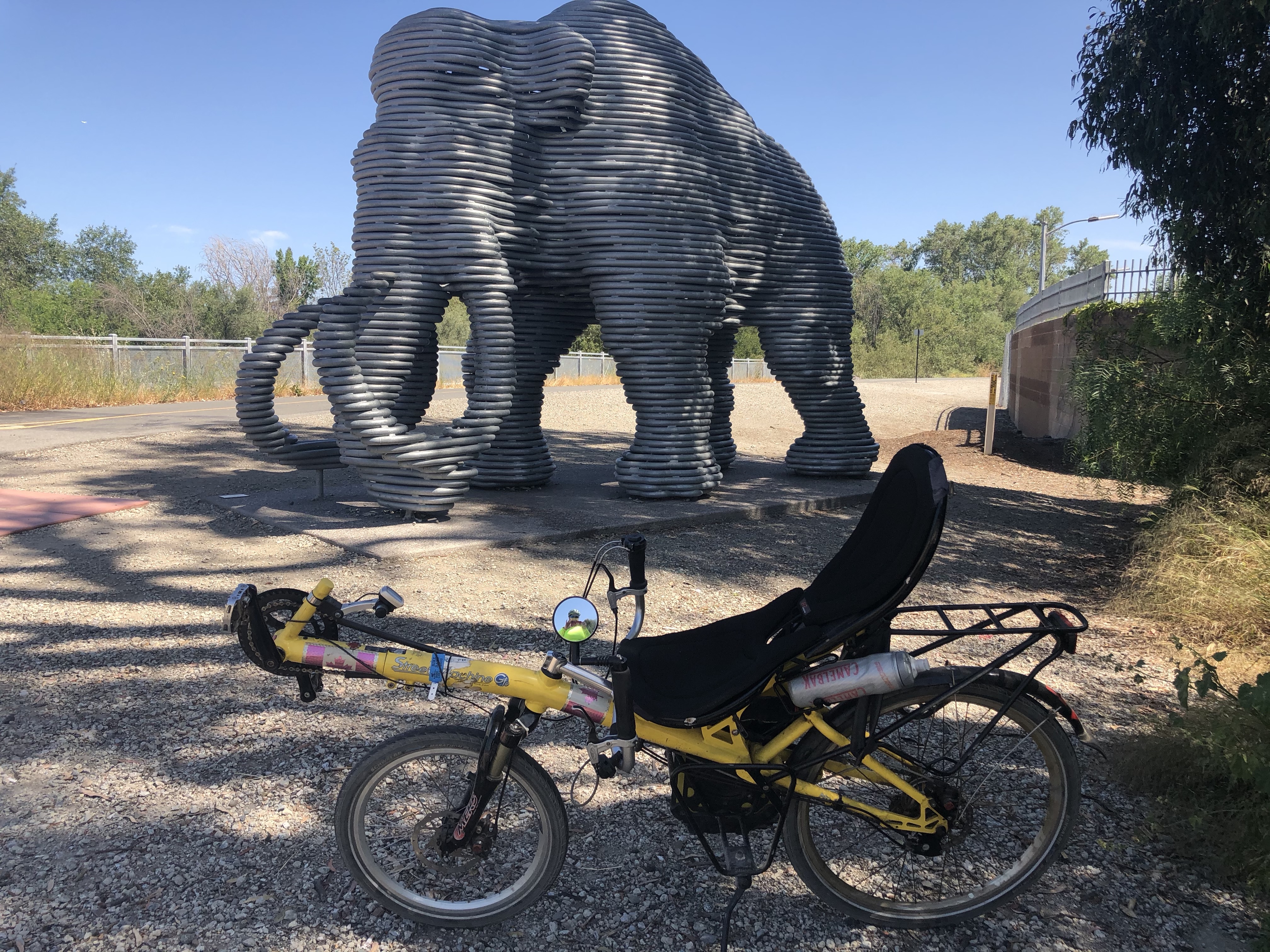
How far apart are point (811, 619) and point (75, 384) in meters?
18.2

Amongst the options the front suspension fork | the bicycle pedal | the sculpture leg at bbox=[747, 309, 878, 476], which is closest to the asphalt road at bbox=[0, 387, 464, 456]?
the sculpture leg at bbox=[747, 309, 878, 476]

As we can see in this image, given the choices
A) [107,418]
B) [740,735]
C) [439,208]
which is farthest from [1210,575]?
[107,418]

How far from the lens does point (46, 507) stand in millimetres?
7516

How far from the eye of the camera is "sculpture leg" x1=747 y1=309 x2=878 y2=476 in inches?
324

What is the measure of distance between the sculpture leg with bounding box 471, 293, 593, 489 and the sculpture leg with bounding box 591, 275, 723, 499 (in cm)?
57

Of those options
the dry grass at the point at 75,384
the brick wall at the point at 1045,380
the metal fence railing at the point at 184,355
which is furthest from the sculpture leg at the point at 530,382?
the dry grass at the point at 75,384

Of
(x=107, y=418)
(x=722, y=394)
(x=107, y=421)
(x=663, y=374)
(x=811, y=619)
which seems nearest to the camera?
(x=811, y=619)

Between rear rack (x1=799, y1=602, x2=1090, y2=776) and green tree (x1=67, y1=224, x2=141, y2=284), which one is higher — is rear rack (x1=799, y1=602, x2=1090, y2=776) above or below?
below

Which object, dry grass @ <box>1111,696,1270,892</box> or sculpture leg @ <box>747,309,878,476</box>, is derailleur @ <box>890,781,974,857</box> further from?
sculpture leg @ <box>747,309,878,476</box>

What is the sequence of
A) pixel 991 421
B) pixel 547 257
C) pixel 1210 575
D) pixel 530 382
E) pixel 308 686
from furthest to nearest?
pixel 991 421 < pixel 530 382 < pixel 547 257 < pixel 1210 575 < pixel 308 686

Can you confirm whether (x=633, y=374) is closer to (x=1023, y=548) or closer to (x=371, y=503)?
(x=371, y=503)

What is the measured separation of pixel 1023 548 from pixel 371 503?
5156 millimetres

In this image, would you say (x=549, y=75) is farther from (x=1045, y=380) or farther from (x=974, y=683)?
(x=1045, y=380)

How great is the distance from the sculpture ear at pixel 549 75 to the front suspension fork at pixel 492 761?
537 cm
